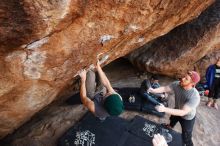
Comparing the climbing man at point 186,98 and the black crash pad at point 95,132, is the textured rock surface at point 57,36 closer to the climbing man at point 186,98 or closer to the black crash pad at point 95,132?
the black crash pad at point 95,132

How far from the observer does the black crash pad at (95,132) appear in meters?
5.48

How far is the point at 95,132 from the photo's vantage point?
18.8ft

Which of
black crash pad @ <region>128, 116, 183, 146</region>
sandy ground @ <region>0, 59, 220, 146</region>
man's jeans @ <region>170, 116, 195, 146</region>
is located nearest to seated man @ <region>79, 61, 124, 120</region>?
black crash pad @ <region>128, 116, 183, 146</region>

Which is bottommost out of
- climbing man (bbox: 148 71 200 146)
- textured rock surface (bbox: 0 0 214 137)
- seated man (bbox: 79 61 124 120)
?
climbing man (bbox: 148 71 200 146)

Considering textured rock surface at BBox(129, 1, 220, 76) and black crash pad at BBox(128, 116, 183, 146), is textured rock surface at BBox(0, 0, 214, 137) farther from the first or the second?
textured rock surface at BBox(129, 1, 220, 76)

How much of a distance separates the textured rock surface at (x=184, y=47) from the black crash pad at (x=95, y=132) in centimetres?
243

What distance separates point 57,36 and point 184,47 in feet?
15.6

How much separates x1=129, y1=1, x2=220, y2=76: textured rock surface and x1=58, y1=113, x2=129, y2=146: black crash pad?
2433 millimetres

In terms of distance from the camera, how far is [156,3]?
14.2 feet

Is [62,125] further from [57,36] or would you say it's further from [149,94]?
[57,36]

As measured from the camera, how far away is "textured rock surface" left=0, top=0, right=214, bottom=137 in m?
3.22

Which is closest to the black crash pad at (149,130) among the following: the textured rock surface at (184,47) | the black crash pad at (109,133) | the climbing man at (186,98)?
the black crash pad at (109,133)

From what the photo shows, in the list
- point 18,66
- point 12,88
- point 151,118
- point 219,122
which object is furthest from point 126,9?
point 219,122

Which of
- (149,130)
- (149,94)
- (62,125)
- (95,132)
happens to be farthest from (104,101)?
(149,94)
